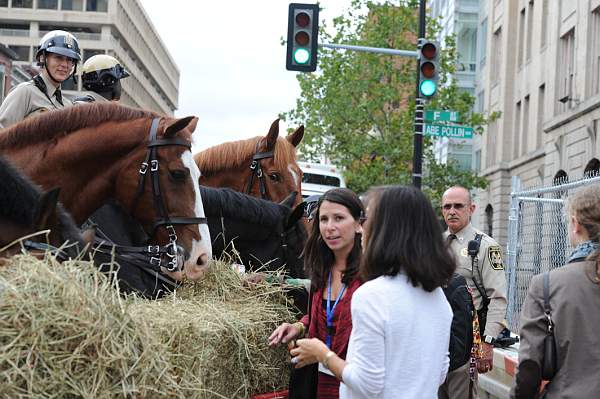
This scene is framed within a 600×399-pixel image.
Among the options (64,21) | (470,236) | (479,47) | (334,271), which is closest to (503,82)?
(479,47)

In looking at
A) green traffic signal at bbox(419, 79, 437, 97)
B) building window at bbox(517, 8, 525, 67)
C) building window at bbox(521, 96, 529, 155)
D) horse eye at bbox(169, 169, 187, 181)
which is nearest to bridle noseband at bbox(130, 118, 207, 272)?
horse eye at bbox(169, 169, 187, 181)

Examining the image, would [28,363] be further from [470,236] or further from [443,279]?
[470,236]

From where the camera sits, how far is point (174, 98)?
5438 inches

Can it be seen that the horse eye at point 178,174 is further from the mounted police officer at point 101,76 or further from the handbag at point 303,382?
the mounted police officer at point 101,76

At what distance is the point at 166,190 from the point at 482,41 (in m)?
48.7

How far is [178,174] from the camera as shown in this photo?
20.4ft

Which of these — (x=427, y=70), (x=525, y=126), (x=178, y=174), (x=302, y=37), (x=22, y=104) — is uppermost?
(x=525, y=126)

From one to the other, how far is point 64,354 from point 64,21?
311 ft

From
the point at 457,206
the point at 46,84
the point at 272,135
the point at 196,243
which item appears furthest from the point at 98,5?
the point at 196,243

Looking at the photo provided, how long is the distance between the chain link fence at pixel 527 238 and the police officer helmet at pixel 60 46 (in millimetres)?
5565

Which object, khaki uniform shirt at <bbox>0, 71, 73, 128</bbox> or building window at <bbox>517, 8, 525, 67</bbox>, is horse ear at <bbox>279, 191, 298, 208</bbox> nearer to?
khaki uniform shirt at <bbox>0, 71, 73, 128</bbox>

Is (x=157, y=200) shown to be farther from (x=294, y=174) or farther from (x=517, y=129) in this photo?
(x=517, y=129)

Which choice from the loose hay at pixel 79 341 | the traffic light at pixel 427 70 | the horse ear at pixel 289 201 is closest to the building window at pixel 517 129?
the traffic light at pixel 427 70

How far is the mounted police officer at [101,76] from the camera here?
838cm
